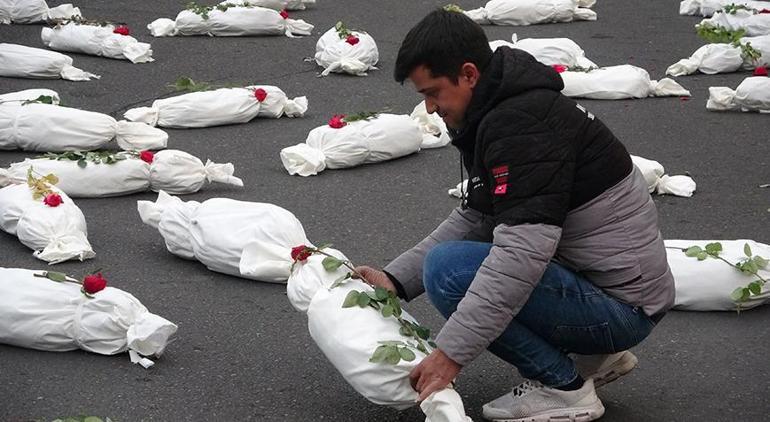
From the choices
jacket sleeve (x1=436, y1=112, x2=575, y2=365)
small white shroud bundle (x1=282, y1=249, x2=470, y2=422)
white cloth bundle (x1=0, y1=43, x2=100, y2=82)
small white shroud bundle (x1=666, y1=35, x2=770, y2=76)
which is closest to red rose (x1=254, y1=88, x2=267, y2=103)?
white cloth bundle (x1=0, y1=43, x2=100, y2=82)

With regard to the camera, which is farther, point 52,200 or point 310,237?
point 310,237

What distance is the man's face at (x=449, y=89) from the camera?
2.98 m

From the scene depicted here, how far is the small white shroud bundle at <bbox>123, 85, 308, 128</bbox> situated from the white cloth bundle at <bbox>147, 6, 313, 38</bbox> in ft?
8.91

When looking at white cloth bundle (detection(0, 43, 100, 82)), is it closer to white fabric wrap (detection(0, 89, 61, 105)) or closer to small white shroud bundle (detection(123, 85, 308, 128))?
small white shroud bundle (detection(123, 85, 308, 128))

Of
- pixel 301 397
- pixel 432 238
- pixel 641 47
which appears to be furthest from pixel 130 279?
pixel 641 47

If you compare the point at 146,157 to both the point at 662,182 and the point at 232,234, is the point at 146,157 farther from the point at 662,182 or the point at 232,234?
the point at 662,182

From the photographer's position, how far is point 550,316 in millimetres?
3088

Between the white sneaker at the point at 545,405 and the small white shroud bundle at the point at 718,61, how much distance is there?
5705 mm

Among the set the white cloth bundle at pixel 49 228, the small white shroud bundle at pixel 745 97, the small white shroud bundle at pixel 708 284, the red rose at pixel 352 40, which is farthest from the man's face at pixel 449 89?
the red rose at pixel 352 40

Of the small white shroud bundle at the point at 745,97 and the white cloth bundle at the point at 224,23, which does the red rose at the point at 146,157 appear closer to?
the small white shroud bundle at the point at 745,97

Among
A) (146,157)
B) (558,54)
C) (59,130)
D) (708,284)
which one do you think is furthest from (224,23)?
(708,284)

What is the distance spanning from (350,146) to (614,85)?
2.45 metres

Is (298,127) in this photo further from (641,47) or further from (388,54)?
(641,47)

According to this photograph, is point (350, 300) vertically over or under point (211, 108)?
over
